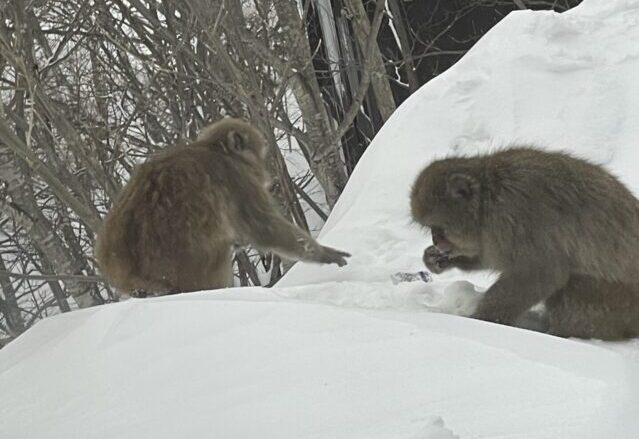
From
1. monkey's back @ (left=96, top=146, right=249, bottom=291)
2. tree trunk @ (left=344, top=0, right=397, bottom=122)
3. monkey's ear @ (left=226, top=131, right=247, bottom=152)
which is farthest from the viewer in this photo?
tree trunk @ (left=344, top=0, right=397, bottom=122)

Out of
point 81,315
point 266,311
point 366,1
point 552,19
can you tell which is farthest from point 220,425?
point 366,1

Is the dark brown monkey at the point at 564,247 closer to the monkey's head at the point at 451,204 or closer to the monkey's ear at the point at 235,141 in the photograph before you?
the monkey's head at the point at 451,204

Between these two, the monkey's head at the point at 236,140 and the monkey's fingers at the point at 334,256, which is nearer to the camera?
the monkey's fingers at the point at 334,256

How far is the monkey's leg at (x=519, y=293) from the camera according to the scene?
134 inches

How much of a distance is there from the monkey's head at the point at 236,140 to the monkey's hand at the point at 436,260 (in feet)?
5.54

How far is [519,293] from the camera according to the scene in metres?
3.42

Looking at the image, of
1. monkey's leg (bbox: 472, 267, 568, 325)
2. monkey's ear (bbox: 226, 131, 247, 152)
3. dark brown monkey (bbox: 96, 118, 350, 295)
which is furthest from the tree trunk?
monkey's leg (bbox: 472, 267, 568, 325)

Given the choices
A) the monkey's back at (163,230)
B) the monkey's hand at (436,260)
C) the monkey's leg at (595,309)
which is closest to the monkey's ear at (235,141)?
the monkey's back at (163,230)

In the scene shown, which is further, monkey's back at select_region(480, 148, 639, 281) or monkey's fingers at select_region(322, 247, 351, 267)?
monkey's fingers at select_region(322, 247, 351, 267)

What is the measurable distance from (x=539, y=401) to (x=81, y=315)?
194 cm

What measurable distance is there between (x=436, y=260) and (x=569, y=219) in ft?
2.39

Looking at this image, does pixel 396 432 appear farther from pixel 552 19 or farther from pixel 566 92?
pixel 552 19

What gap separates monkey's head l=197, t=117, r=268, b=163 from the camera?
5.11 metres

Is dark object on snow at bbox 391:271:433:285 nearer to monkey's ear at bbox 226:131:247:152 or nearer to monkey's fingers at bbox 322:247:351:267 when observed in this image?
monkey's fingers at bbox 322:247:351:267
